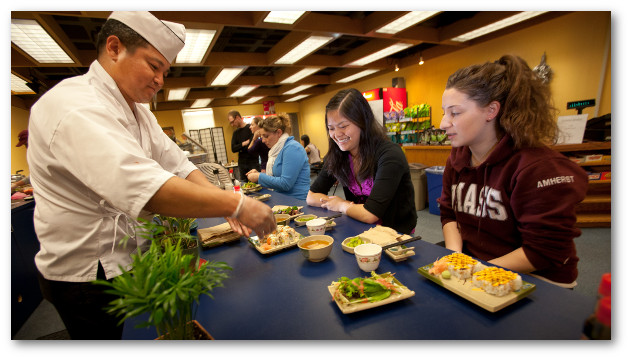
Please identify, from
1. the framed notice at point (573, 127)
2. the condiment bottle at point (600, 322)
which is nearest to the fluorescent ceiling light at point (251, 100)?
the framed notice at point (573, 127)

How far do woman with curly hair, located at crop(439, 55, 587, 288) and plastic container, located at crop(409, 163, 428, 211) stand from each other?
140 inches

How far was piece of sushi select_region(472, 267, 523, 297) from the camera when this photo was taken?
792 millimetres

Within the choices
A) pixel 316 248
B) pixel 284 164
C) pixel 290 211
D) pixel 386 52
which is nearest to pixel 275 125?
pixel 284 164

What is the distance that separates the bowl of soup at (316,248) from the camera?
3.78 ft

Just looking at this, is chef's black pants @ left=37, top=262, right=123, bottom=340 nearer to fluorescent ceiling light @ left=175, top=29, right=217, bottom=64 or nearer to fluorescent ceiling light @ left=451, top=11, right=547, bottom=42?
fluorescent ceiling light @ left=175, top=29, right=217, bottom=64

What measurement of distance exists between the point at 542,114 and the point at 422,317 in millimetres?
1065

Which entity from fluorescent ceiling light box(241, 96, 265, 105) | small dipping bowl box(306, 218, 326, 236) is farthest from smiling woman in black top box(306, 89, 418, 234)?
fluorescent ceiling light box(241, 96, 265, 105)

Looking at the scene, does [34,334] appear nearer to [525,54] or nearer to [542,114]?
[542,114]

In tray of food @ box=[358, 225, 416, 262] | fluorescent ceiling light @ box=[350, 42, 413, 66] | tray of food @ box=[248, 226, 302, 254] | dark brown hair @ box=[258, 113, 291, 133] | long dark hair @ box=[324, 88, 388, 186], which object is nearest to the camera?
tray of food @ box=[358, 225, 416, 262]

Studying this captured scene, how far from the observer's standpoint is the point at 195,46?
13.0 feet

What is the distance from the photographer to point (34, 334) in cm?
247

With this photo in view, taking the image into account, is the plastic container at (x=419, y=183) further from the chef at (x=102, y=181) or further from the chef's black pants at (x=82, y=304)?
the chef's black pants at (x=82, y=304)

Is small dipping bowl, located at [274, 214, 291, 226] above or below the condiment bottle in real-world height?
below

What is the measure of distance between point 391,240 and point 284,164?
74.9 inches
